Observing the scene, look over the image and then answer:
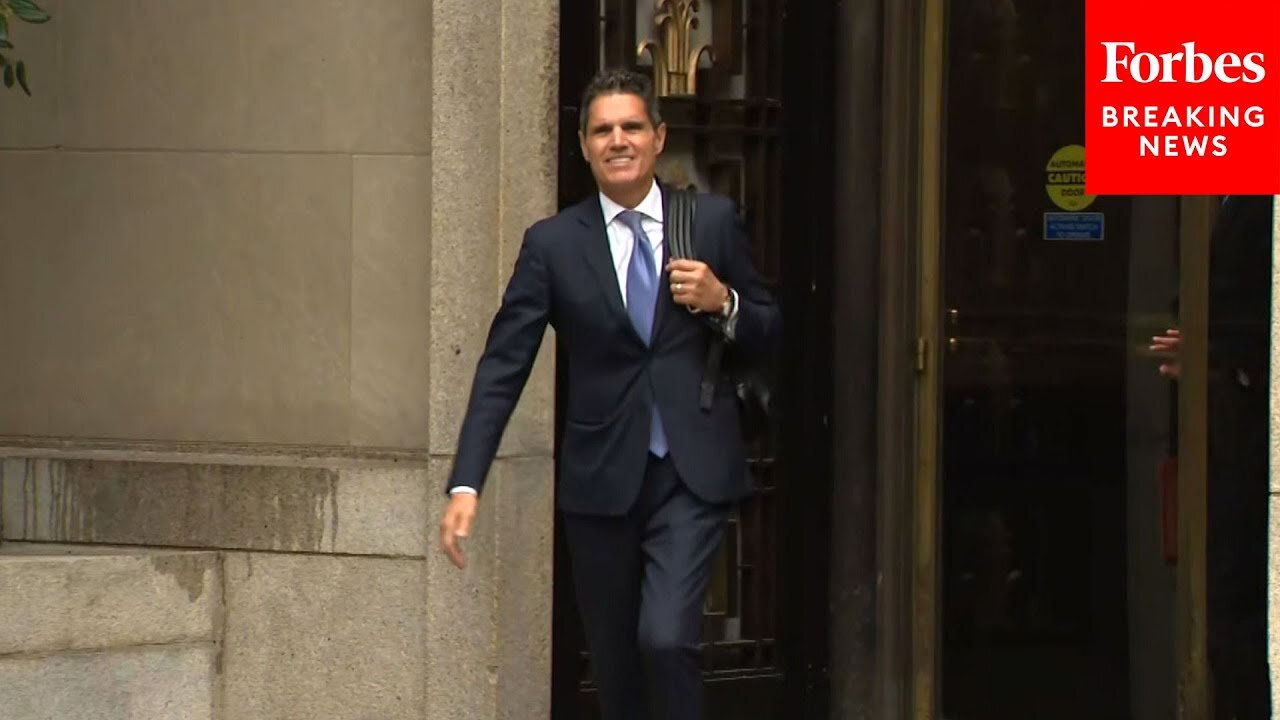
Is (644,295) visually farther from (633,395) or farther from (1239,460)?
(1239,460)

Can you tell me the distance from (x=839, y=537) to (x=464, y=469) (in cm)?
250

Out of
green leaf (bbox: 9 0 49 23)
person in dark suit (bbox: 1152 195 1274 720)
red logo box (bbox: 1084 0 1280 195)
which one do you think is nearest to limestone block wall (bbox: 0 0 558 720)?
green leaf (bbox: 9 0 49 23)

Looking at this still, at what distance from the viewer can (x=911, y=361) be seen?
25.9ft

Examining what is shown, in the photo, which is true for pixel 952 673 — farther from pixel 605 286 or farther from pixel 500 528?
pixel 605 286

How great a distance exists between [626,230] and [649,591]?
0.89 metres

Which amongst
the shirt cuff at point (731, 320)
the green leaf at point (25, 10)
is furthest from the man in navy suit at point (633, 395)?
the green leaf at point (25, 10)

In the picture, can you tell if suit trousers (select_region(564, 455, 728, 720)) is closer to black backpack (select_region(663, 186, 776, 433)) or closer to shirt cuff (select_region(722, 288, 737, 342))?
black backpack (select_region(663, 186, 776, 433))

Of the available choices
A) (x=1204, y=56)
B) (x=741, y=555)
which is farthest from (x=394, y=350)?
(x=1204, y=56)

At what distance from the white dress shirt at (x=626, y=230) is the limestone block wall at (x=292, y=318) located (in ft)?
4.89

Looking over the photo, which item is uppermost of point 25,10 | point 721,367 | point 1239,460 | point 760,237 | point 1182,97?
point 25,10

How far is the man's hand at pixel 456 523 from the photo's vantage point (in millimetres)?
5684

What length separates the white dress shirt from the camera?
5992 millimetres

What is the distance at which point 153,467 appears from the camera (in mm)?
7789

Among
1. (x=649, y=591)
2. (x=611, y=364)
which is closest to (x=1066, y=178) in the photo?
(x=611, y=364)
